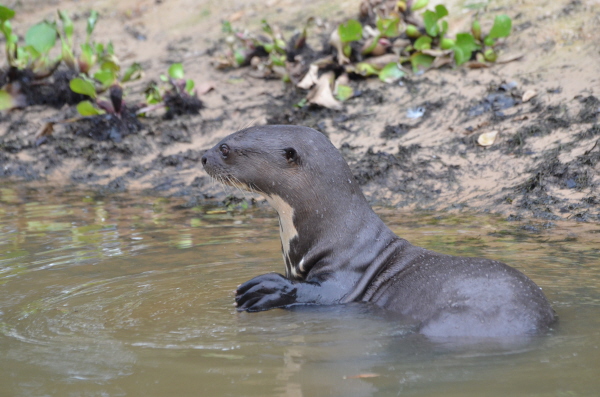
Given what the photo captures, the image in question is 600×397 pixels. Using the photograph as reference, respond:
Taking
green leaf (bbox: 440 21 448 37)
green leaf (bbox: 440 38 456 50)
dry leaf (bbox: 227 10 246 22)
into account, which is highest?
dry leaf (bbox: 227 10 246 22)

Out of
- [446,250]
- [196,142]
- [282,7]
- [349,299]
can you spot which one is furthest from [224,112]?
[349,299]

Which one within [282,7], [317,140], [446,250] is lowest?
[446,250]

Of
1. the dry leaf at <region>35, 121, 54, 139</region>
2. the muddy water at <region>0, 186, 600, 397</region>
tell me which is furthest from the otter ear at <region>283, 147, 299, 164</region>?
the dry leaf at <region>35, 121, 54, 139</region>

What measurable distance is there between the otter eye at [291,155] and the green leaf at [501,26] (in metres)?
4.29

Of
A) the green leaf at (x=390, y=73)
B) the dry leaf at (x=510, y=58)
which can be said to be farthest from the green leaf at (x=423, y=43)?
the dry leaf at (x=510, y=58)

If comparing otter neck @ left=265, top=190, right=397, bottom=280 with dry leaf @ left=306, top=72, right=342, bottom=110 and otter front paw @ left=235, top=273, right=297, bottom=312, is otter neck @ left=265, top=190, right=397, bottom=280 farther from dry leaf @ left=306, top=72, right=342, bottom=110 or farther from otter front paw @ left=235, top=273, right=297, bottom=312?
dry leaf @ left=306, top=72, right=342, bottom=110

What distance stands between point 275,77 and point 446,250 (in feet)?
14.3

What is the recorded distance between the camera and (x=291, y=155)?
13.0 ft

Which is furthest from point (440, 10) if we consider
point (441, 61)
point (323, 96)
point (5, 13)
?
point (5, 13)

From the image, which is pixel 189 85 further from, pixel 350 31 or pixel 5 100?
pixel 5 100

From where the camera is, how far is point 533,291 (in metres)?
3.24

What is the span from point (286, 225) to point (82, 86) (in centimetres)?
445

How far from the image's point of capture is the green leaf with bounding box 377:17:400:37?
7742mm

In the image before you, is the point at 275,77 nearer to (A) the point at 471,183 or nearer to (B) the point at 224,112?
(B) the point at 224,112
